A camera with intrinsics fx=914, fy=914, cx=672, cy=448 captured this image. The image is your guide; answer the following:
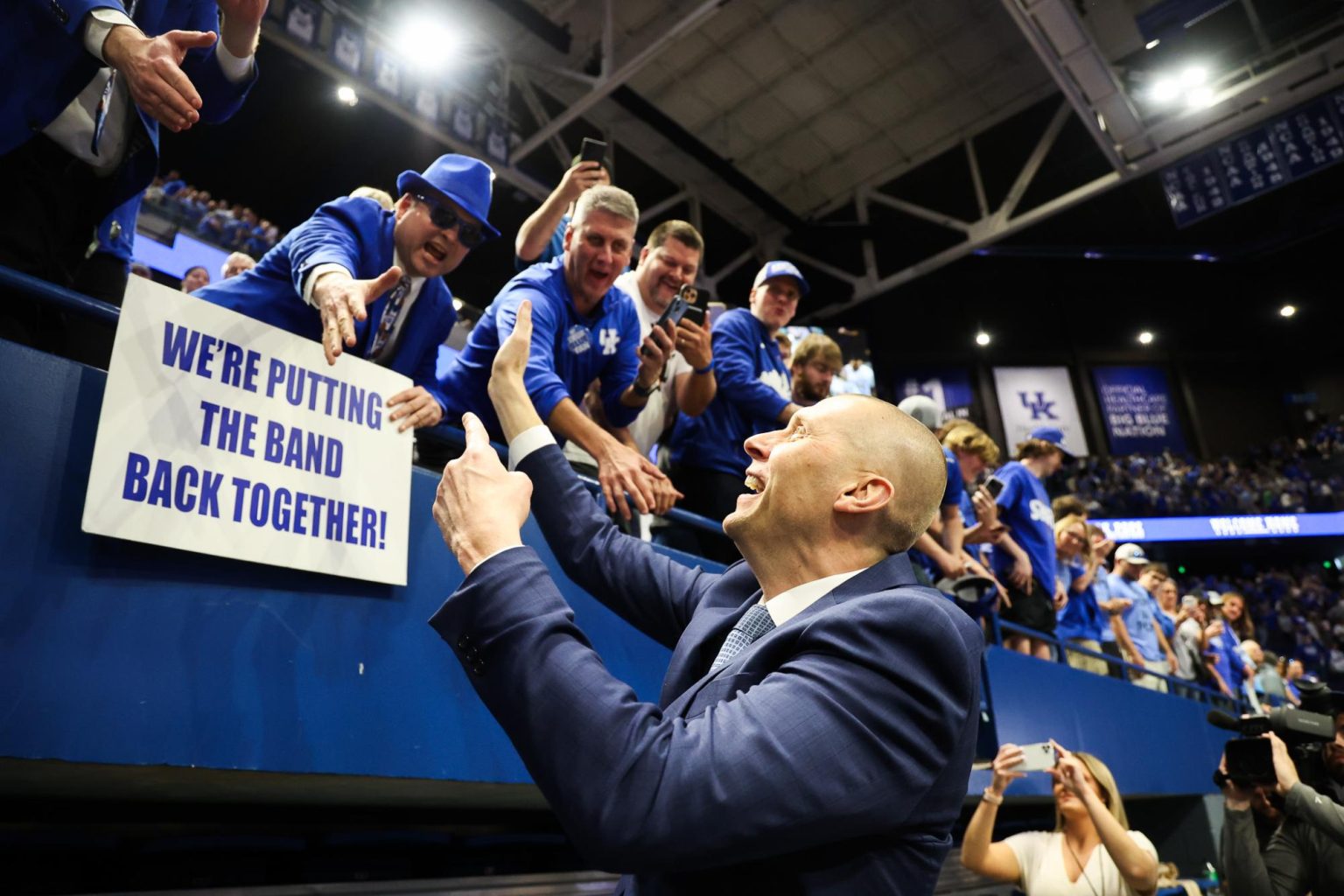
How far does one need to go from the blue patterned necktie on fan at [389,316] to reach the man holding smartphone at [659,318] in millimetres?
753

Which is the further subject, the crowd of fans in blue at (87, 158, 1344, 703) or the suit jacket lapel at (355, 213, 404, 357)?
the crowd of fans in blue at (87, 158, 1344, 703)

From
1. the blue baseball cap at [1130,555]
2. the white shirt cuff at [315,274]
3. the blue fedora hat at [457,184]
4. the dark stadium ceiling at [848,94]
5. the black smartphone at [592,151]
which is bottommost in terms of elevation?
the blue baseball cap at [1130,555]

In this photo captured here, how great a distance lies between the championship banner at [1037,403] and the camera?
20.0 m

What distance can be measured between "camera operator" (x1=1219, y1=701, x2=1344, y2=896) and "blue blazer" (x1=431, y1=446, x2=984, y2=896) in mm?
2986

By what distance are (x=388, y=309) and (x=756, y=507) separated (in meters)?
1.47

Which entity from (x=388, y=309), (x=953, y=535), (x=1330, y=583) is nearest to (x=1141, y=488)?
(x=1330, y=583)

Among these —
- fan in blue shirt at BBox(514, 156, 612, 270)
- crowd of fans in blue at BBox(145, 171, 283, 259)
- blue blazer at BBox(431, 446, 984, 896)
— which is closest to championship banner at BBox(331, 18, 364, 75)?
crowd of fans in blue at BBox(145, 171, 283, 259)

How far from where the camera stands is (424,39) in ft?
26.1

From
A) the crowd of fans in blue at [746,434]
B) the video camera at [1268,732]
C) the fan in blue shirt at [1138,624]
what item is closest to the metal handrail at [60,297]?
the crowd of fans in blue at [746,434]

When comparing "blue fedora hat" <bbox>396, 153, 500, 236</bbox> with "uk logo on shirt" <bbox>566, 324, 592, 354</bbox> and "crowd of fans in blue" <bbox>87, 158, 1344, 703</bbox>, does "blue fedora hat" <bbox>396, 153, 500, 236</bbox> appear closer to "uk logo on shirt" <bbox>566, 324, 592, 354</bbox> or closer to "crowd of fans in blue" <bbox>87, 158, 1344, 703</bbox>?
"crowd of fans in blue" <bbox>87, 158, 1344, 703</bbox>

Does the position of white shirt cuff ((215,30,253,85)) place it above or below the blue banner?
below

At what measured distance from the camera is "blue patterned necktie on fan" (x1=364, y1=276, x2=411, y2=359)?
2371 mm

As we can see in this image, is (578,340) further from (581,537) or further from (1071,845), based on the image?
(1071,845)

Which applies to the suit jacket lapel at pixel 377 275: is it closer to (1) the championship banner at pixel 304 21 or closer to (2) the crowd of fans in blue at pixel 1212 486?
(1) the championship banner at pixel 304 21
